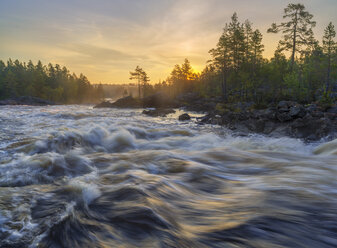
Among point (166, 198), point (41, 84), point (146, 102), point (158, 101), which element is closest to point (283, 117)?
point (166, 198)

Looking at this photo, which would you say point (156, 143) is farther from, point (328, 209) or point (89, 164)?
point (328, 209)

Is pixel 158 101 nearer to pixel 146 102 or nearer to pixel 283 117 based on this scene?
pixel 146 102

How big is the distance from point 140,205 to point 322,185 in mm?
3058

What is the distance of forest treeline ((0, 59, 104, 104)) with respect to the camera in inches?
2249

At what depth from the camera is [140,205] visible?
2.68 meters

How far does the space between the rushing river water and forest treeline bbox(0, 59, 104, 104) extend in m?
66.9

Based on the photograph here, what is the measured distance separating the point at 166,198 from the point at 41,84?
74690 millimetres

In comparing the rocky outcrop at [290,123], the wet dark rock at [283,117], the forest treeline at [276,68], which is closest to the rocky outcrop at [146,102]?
the forest treeline at [276,68]

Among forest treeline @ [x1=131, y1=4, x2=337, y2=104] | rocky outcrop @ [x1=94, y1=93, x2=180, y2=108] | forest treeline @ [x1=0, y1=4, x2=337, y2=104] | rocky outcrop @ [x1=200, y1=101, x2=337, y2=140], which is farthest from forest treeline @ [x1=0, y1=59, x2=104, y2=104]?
rocky outcrop @ [x1=200, y1=101, x2=337, y2=140]

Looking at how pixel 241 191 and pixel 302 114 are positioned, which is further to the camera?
pixel 302 114

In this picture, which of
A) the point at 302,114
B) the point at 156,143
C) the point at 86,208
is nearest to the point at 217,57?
the point at 302,114

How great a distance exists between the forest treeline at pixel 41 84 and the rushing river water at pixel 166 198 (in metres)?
66.9

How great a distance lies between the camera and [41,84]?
63562 millimetres

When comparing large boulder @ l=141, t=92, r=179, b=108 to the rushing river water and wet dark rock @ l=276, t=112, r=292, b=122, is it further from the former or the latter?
the rushing river water
